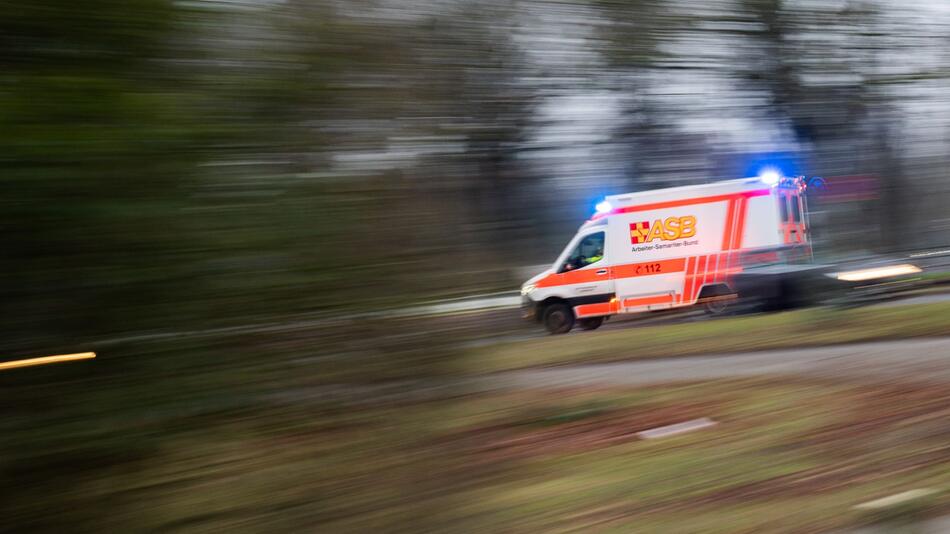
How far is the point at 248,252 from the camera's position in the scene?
3.03m

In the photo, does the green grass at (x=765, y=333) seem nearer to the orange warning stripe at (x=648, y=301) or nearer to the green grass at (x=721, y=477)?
the orange warning stripe at (x=648, y=301)

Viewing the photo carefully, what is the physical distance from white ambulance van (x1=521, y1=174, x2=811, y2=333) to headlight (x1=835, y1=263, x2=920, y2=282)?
820mm

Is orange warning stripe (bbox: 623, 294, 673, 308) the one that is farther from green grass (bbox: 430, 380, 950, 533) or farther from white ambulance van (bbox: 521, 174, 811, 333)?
green grass (bbox: 430, 380, 950, 533)

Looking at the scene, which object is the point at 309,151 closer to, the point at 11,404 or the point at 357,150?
the point at 357,150

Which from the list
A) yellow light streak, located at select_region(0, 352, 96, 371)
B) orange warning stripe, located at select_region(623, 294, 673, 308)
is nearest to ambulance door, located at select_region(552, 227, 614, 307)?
orange warning stripe, located at select_region(623, 294, 673, 308)

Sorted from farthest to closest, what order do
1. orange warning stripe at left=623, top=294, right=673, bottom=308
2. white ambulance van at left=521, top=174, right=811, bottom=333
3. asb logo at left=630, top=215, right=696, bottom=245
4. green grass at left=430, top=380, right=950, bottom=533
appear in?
1. orange warning stripe at left=623, top=294, right=673, bottom=308
2. asb logo at left=630, top=215, right=696, bottom=245
3. white ambulance van at left=521, top=174, right=811, bottom=333
4. green grass at left=430, top=380, right=950, bottom=533

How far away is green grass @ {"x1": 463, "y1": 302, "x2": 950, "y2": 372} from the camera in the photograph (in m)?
11.2

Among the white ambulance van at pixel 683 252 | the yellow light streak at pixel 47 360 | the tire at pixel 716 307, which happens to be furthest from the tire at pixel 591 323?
the yellow light streak at pixel 47 360

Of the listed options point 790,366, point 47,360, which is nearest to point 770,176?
point 790,366

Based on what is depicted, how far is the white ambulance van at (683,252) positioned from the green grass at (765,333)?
0.59 metres

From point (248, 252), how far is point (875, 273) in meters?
9.45

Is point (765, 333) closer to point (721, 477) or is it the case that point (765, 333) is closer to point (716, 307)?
point (716, 307)

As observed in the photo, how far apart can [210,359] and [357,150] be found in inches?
37.9

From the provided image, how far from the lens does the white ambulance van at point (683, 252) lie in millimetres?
11359
